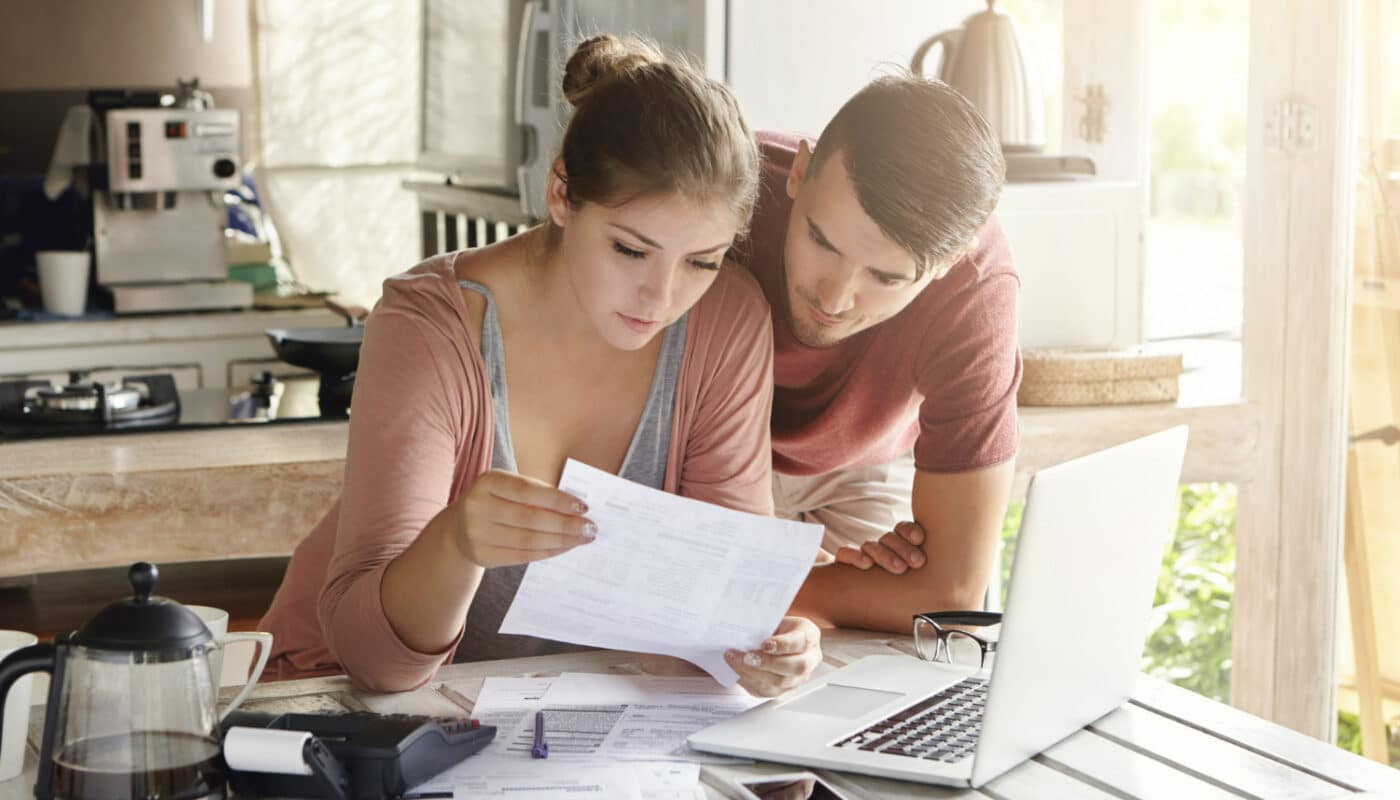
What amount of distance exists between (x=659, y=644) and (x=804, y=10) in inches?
73.1

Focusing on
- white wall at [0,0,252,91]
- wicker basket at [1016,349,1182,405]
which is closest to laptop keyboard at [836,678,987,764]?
wicker basket at [1016,349,1182,405]

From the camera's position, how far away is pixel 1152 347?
304cm

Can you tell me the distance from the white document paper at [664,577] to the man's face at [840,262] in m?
0.37

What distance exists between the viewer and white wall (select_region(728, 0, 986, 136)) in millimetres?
2953

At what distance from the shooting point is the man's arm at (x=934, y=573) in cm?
171

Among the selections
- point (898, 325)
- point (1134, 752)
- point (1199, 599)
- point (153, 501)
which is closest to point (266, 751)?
point (1134, 752)

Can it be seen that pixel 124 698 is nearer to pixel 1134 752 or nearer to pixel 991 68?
pixel 1134 752

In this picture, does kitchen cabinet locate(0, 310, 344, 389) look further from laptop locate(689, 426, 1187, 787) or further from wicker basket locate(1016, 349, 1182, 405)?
laptop locate(689, 426, 1187, 787)

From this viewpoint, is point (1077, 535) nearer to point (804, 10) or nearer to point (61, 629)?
point (804, 10)

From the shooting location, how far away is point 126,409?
264 cm

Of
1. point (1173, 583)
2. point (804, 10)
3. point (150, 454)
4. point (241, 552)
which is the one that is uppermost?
point (804, 10)

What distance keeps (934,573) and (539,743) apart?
2.08 ft

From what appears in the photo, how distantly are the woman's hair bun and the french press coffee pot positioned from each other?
0.76m

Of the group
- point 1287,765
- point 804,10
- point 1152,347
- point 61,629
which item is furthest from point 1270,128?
point 61,629
